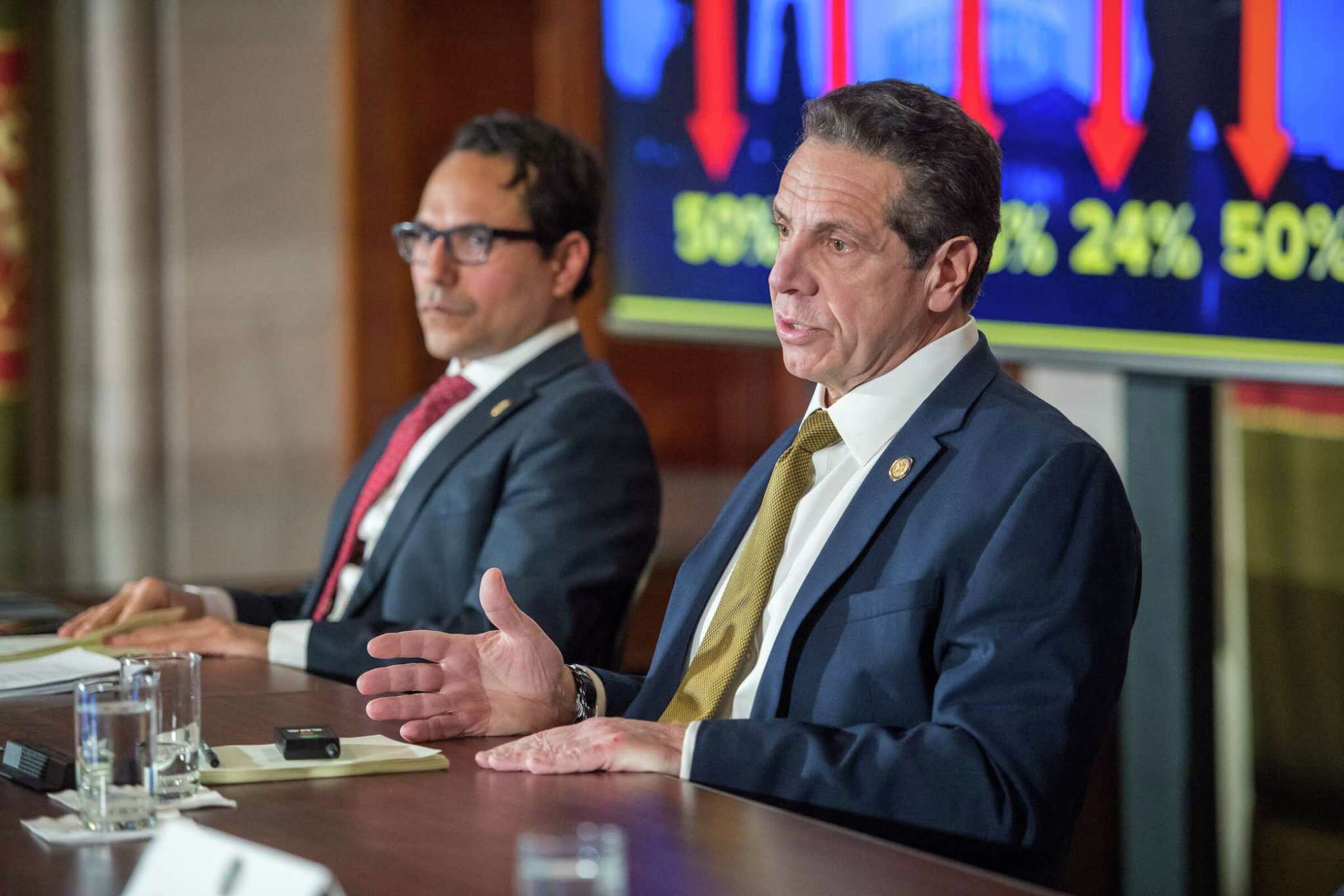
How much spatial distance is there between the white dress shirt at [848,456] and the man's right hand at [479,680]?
0.20 m

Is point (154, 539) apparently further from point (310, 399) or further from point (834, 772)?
point (834, 772)

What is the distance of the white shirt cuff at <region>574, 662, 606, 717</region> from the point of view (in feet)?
6.15

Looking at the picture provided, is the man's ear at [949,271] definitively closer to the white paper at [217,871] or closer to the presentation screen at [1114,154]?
the presentation screen at [1114,154]

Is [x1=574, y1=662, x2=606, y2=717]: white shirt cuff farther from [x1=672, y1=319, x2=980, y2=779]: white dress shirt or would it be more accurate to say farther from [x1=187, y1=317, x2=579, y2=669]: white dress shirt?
[x1=187, y1=317, x2=579, y2=669]: white dress shirt

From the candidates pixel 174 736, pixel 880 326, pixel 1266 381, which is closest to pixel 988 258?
pixel 880 326

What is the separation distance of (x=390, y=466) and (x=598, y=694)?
0.93 metres

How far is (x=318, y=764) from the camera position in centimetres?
153

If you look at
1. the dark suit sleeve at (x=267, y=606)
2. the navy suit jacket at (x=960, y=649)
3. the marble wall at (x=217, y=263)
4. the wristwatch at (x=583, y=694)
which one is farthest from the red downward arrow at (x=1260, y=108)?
the marble wall at (x=217, y=263)

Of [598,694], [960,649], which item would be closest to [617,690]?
[598,694]

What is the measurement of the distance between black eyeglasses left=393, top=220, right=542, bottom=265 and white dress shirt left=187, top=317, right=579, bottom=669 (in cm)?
15

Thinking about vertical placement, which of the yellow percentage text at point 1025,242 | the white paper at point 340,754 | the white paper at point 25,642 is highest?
the yellow percentage text at point 1025,242

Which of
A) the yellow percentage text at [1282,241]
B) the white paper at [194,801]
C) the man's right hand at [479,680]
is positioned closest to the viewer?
the white paper at [194,801]

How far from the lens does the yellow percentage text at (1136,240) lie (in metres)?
2.61

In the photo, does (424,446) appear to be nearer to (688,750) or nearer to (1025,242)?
(1025,242)
